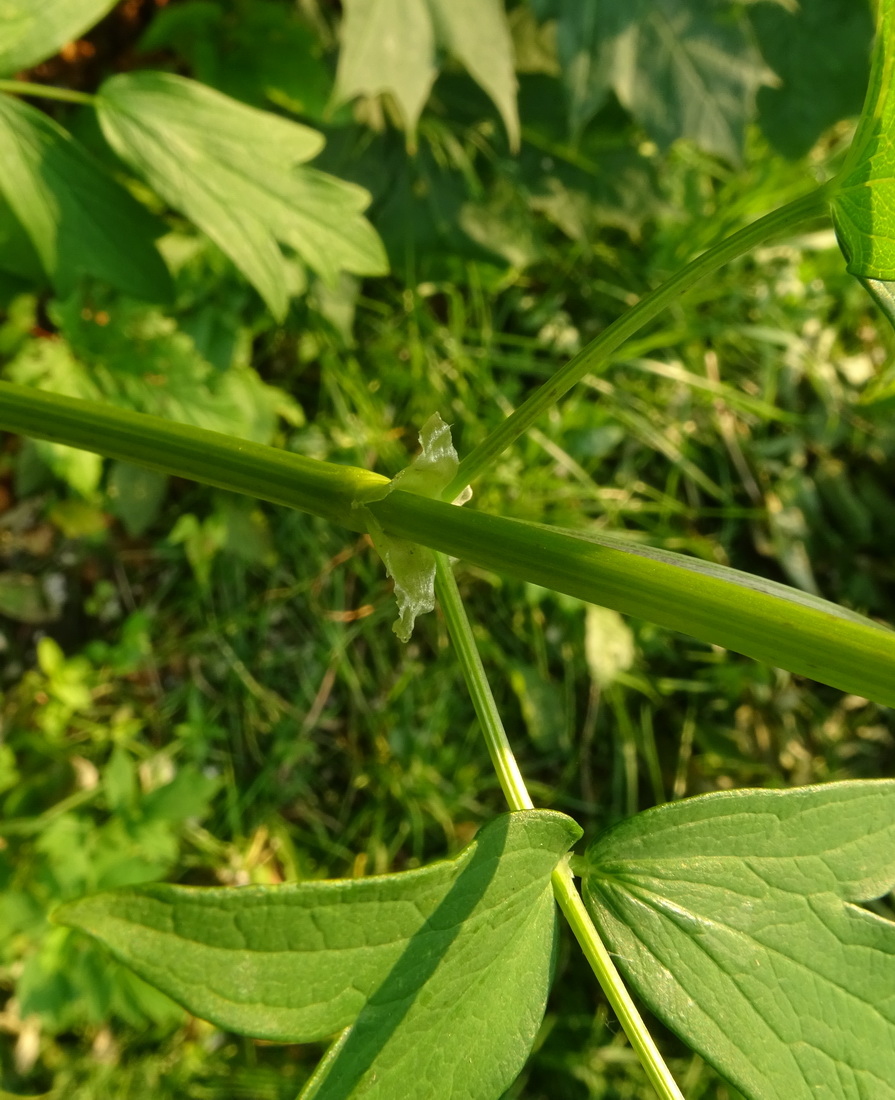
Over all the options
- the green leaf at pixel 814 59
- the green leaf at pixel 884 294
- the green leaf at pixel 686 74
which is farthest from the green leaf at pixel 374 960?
the green leaf at pixel 814 59

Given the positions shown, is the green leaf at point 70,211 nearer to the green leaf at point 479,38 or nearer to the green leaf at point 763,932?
the green leaf at point 479,38

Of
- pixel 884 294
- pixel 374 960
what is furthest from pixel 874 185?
pixel 374 960

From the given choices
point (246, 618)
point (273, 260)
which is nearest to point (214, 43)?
point (273, 260)

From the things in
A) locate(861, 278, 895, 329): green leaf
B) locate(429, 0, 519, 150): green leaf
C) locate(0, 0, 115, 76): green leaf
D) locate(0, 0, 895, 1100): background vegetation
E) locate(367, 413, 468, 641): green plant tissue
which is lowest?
locate(0, 0, 895, 1100): background vegetation

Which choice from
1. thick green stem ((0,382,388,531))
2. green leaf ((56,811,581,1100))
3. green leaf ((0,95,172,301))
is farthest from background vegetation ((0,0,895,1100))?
green leaf ((56,811,581,1100))

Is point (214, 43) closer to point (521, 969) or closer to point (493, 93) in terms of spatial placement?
point (493, 93)

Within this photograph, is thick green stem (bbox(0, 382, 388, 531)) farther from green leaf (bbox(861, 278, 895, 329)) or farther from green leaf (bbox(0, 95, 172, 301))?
green leaf (bbox(0, 95, 172, 301))
